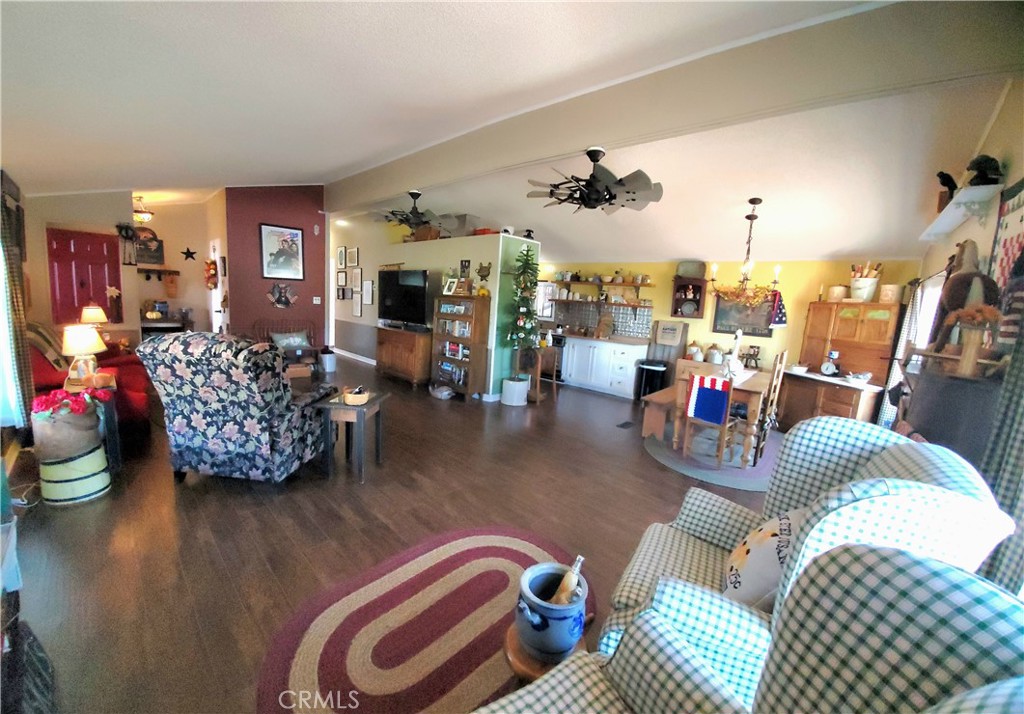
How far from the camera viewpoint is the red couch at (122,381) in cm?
329

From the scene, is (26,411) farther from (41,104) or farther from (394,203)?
(394,203)

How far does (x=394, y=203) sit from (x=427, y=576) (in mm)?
5141

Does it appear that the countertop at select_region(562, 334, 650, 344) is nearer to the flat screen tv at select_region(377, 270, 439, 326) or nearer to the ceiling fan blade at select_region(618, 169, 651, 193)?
the flat screen tv at select_region(377, 270, 439, 326)

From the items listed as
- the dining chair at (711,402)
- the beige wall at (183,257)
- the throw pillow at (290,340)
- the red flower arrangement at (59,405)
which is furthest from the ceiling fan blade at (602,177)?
the beige wall at (183,257)

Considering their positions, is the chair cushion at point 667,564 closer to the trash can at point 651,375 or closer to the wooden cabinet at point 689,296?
the trash can at point 651,375

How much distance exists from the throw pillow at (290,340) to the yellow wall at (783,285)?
4996mm

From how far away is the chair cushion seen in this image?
128cm

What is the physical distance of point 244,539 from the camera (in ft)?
6.98


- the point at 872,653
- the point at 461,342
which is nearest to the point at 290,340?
the point at 461,342

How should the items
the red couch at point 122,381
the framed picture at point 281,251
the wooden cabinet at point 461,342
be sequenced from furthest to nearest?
the framed picture at point 281,251
the wooden cabinet at point 461,342
the red couch at point 122,381

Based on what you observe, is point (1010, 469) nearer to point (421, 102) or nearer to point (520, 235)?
point (421, 102)

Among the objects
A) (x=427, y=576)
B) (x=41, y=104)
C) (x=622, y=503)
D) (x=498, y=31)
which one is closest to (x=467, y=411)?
(x=622, y=503)

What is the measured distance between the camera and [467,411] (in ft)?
15.8

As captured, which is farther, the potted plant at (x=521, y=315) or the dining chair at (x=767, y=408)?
the potted plant at (x=521, y=315)
